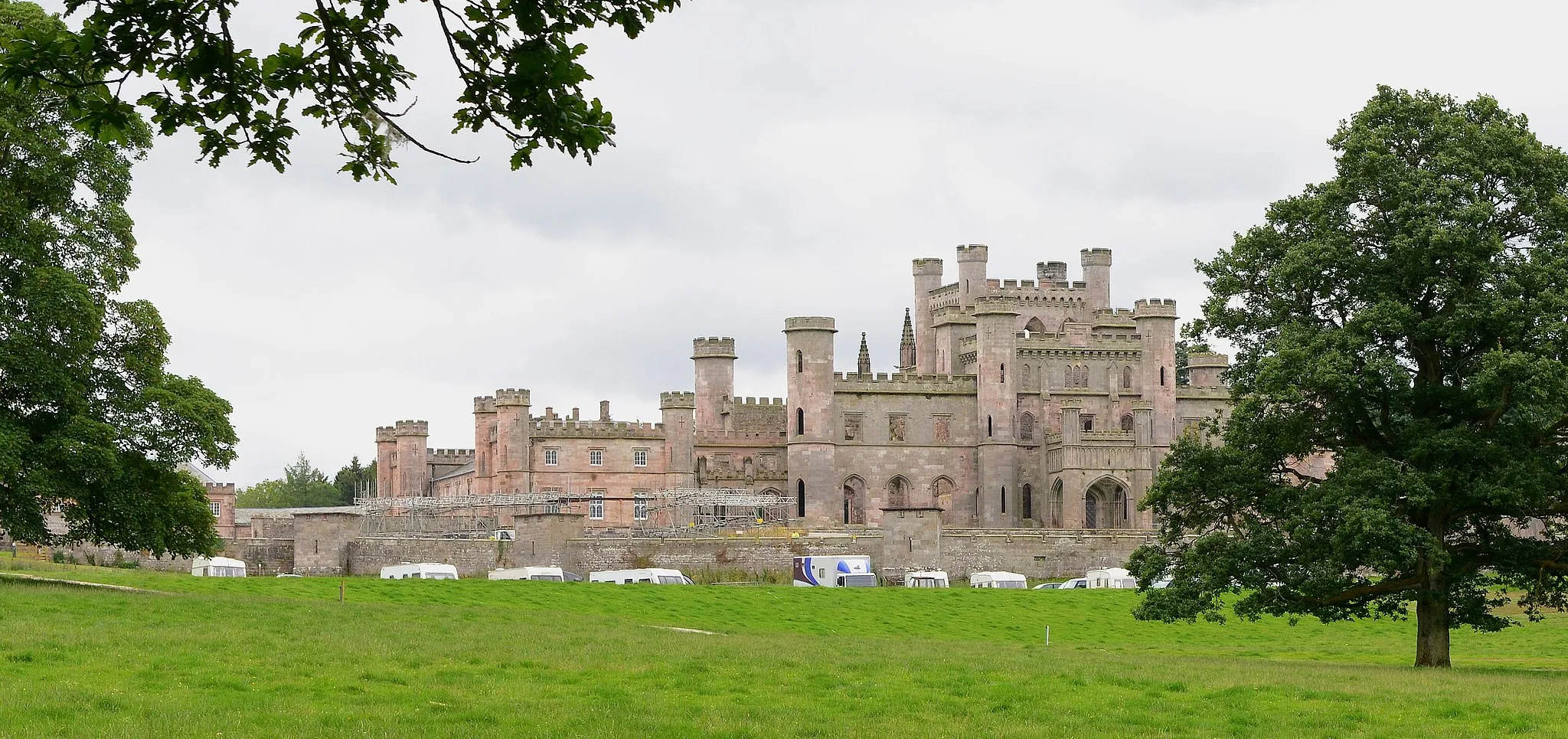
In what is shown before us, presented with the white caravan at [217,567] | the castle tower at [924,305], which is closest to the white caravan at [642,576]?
the white caravan at [217,567]

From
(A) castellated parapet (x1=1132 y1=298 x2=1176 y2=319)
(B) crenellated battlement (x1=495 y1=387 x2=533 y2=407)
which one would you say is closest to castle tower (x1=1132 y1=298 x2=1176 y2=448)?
(A) castellated parapet (x1=1132 y1=298 x2=1176 y2=319)

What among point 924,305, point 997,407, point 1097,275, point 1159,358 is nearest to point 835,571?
point 997,407

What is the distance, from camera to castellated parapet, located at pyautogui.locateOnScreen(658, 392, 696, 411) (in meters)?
75.4

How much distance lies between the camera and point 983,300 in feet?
250

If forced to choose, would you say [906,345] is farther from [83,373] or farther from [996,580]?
[83,373]

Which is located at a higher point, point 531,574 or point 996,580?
point 531,574

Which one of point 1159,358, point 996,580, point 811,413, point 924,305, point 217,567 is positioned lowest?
point 996,580

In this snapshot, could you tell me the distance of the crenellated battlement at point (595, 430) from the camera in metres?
75.4

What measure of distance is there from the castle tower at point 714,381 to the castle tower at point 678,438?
6.71 ft

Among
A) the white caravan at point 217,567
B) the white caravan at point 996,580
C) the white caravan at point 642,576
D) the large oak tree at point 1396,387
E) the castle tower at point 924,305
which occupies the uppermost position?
Answer: the castle tower at point 924,305

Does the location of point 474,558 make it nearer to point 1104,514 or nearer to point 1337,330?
point 1104,514

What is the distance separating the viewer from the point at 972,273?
86.9m

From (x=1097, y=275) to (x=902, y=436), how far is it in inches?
718

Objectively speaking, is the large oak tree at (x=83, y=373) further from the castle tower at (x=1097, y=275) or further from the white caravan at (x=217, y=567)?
the castle tower at (x=1097, y=275)
